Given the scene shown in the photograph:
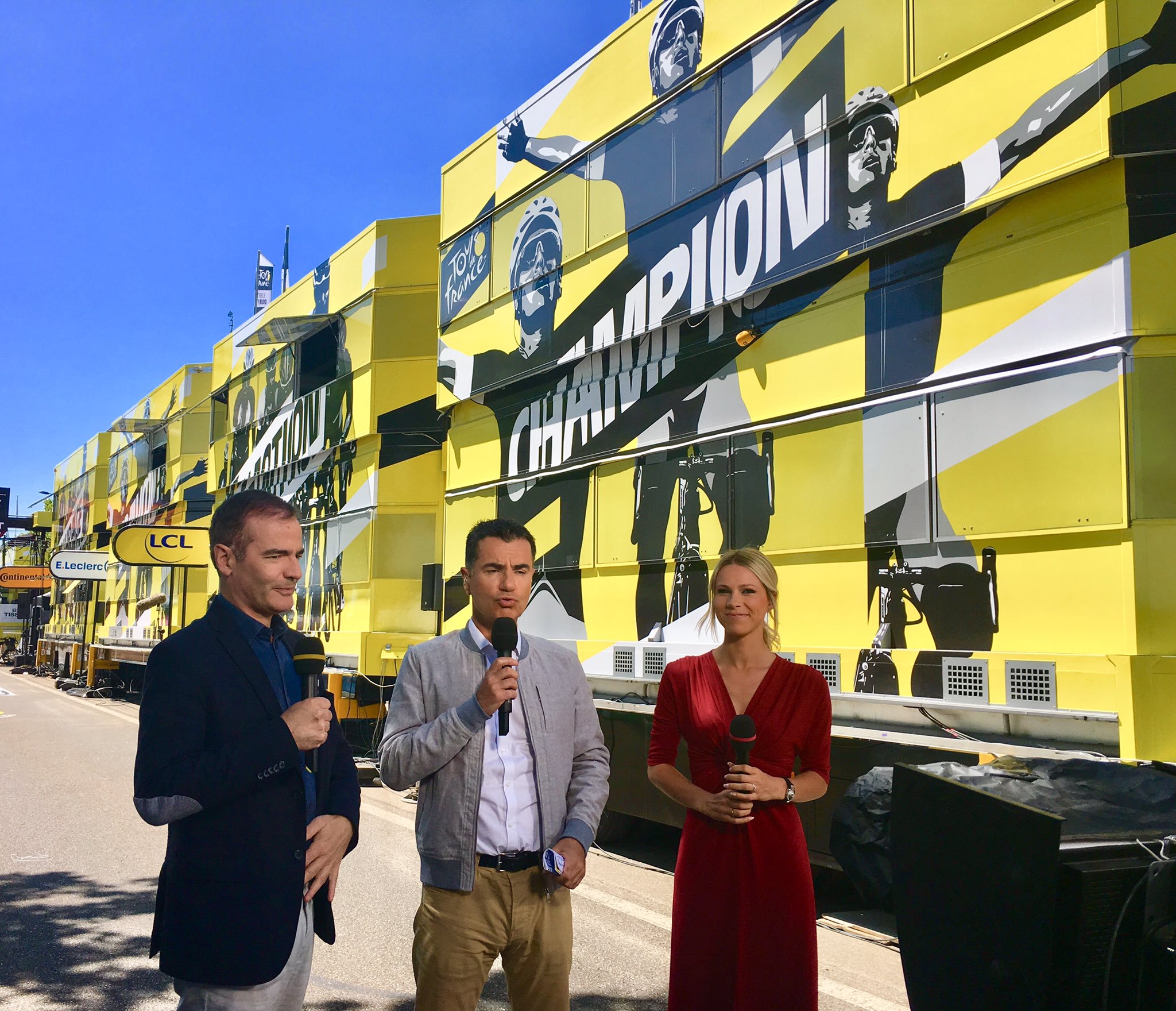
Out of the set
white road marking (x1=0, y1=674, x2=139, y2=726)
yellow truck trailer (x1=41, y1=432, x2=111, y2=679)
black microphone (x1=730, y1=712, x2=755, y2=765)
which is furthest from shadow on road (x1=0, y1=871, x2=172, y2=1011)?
yellow truck trailer (x1=41, y1=432, x2=111, y2=679)

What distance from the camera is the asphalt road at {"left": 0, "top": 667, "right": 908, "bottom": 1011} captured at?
471 centimetres

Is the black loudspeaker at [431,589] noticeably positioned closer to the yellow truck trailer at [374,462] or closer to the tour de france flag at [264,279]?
the yellow truck trailer at [374,462]

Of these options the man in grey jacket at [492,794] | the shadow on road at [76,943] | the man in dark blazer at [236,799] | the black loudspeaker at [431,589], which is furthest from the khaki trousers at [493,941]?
the black loudspeaker at [431,589]

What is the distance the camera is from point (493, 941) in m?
2.78

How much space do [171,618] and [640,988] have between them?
68.6ft

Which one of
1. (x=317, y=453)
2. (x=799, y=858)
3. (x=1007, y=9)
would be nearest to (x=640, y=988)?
(x=799, y=858)

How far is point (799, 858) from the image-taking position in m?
3.00

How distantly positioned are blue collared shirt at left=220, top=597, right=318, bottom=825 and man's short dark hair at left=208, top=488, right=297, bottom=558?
0.46 ft

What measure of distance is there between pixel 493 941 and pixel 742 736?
84 cm

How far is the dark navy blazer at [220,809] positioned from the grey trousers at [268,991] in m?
0.03

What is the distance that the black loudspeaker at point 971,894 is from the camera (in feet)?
5.81

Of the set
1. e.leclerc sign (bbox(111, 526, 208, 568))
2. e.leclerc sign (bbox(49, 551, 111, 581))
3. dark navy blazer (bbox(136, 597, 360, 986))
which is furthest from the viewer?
e.leclerc sign (bbox(49, 551, 111, 581))

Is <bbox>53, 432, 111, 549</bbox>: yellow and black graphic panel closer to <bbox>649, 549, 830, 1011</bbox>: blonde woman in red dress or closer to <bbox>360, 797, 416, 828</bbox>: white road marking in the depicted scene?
<bbox>360, 797, 416, 828</bbox>: white road marking

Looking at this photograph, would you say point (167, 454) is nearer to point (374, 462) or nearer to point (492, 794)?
point (374, 462)
